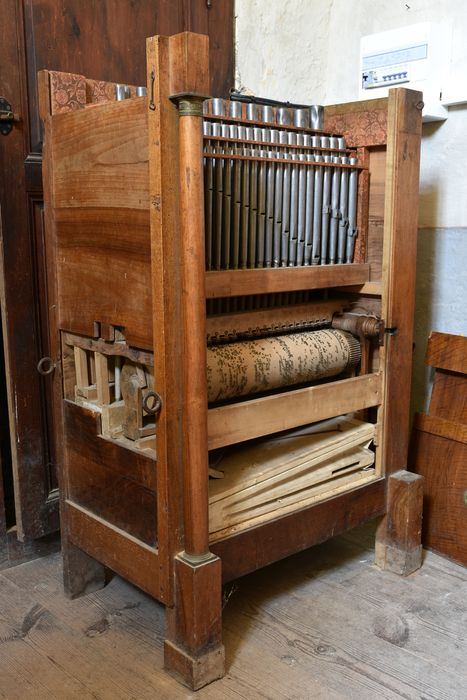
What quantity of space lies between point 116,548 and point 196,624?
0.97 feet

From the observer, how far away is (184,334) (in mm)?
1466

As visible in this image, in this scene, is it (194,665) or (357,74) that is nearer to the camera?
(194,665)

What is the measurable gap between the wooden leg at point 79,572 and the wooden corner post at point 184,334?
42 cm

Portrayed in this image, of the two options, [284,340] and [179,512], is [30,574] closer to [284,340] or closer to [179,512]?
[179,512]

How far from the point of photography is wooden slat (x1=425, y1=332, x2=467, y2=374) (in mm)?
2154

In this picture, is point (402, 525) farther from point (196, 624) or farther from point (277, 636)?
point (196, 624)

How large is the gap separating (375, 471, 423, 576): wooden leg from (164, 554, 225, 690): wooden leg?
0.67 metres

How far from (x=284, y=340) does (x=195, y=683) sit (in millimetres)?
822

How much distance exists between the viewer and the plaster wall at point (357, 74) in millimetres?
2234

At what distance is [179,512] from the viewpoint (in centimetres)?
154

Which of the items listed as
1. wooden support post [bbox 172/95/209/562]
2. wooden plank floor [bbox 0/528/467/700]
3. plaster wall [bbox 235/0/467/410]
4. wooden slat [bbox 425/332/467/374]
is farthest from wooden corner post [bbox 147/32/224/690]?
plaster wall [bbox 235/0/467/410]

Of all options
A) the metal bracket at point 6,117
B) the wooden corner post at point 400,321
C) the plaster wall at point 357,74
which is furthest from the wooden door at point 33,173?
the wooden corner post at point 400,321

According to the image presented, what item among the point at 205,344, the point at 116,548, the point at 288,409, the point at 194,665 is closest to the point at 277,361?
the point at 288,409

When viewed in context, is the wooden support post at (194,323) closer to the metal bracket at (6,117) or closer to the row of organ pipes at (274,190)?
the row of organ pipes at (274,190)
